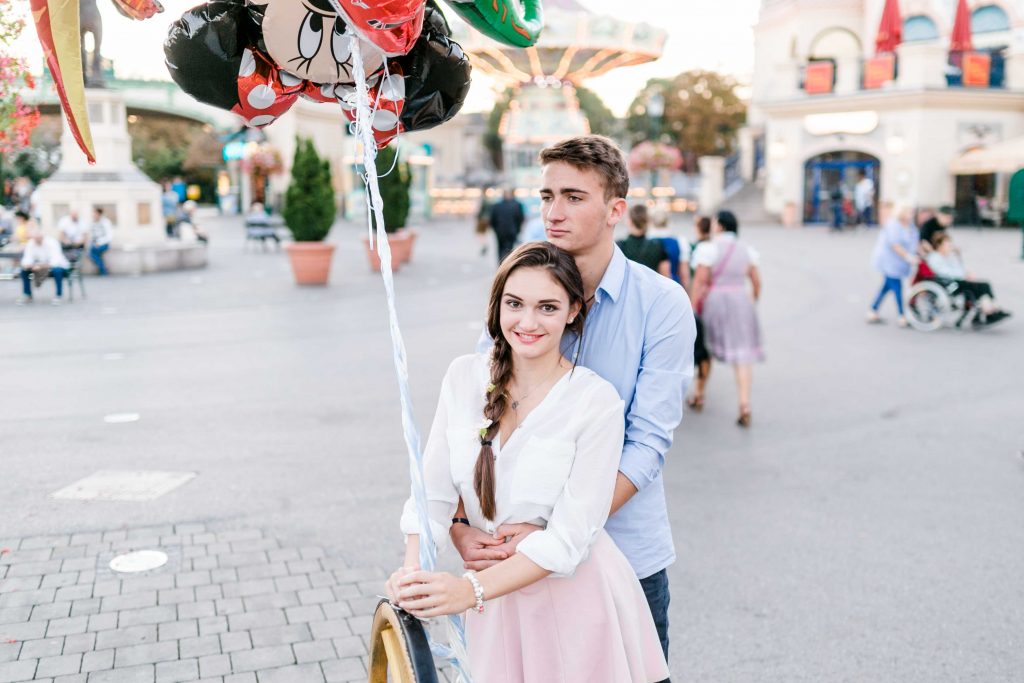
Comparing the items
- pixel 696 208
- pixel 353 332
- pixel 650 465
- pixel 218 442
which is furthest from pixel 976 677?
pixel 696 208

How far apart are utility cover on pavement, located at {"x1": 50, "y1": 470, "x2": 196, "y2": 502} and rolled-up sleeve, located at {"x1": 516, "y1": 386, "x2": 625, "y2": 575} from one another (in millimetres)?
3991

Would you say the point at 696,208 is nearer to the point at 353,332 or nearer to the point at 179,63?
the point at 353,332

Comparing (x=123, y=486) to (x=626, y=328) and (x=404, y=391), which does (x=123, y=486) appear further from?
(x=626, y=328)

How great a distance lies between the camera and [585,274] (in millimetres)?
2533

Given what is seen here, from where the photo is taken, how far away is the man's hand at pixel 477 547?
88.0 inches

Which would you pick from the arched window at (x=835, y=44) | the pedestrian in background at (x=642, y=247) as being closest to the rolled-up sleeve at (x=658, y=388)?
the pedestrian in background at (x=642, y=247)

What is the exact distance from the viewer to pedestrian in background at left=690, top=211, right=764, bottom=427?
7.51 metres

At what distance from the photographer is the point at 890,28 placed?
111ft

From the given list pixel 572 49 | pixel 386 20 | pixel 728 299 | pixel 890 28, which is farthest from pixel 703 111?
pixel 386 20

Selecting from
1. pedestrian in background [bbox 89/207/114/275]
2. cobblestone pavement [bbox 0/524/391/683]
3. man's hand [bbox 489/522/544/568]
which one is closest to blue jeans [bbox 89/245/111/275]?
pedestrian in background [bbox 89/207/114/275]

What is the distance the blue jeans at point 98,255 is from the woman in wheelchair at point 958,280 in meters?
14.4

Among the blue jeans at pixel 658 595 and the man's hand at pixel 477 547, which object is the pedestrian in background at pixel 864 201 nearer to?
the blue jeans at pixel 658 595

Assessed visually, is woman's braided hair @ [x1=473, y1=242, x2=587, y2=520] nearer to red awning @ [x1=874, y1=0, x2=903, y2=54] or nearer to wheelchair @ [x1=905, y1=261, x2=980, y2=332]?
wheelchair @ [x1=905, y1=261, x2=980, y2=332]

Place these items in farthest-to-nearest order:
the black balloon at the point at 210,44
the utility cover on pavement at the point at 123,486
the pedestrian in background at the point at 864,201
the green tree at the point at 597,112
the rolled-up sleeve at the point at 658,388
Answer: the green tree at the point at 597,112 < the pedestrian in background at the point at 864,201 < the utility cover on pavement at the point at 123,486 < the black balloon at the point at 210,44 < the rolled-up sleeve at the point at 658,388
